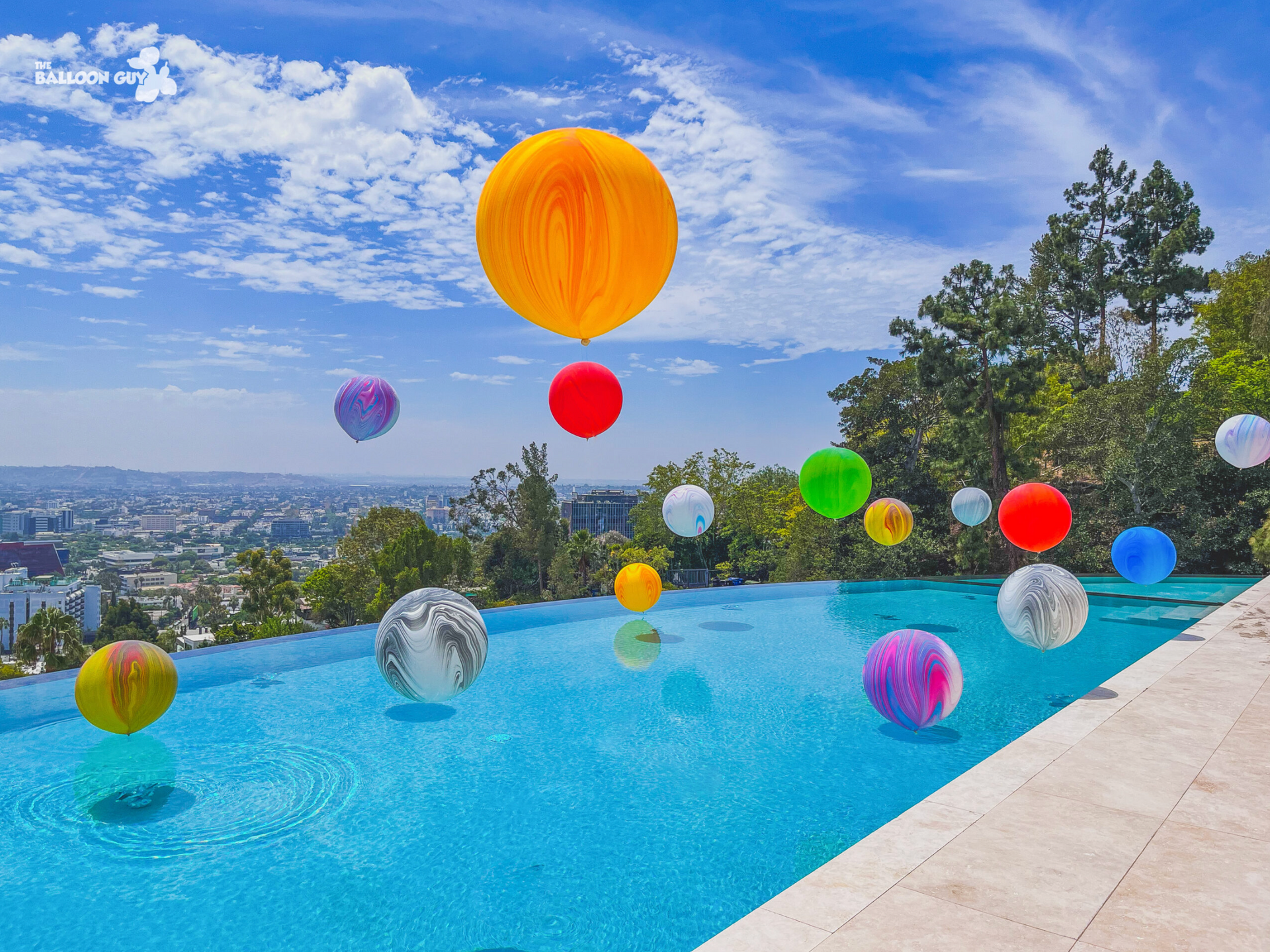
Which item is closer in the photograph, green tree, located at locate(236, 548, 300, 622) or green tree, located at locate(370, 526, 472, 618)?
green tree, located at locate(236, 548, 300, 622)

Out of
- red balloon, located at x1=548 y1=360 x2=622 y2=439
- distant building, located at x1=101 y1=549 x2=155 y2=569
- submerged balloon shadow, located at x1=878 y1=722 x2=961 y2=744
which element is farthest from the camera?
distant building, located at x1=101 y1=549 x2=155 y2=569

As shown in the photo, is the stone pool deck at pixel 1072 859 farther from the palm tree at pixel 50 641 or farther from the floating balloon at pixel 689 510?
the palm tree at pixel 50 641

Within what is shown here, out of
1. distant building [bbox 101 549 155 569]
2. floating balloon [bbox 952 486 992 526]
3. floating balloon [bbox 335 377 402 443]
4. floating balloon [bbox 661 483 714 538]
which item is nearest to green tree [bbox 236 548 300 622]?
floating balloon [bbox 335 377 402 443]

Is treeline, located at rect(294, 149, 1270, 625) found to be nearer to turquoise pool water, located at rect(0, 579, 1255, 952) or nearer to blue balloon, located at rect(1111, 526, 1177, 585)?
blue balloon, located at rect(1111, 526, 1177, 585)

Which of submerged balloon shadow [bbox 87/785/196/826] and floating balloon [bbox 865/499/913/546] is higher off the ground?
floating balloon [bbox 865/499/913/546]

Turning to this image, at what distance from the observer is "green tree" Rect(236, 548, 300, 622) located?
23.0 meters

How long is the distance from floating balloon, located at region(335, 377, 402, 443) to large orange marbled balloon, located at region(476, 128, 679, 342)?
5360mm

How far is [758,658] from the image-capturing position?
10914 mm

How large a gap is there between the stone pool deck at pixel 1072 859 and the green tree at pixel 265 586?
74.7 ft

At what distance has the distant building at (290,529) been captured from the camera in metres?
45.6

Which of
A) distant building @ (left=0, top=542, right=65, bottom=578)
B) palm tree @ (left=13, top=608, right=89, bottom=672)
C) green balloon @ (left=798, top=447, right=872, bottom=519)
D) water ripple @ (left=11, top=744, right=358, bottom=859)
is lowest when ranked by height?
distant building @ (left=0, top=542, right=65, bottom=578)

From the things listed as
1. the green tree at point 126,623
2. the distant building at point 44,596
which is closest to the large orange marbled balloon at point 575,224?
the green tree at point 126,623

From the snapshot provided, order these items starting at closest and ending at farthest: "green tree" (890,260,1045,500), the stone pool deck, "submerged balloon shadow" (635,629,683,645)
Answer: the stone pool deck → "submerged balloon shadow" (635,629,683,645) → "green tree" (890,260,1045,500)

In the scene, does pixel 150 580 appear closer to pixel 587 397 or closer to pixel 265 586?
pixel 265 586
